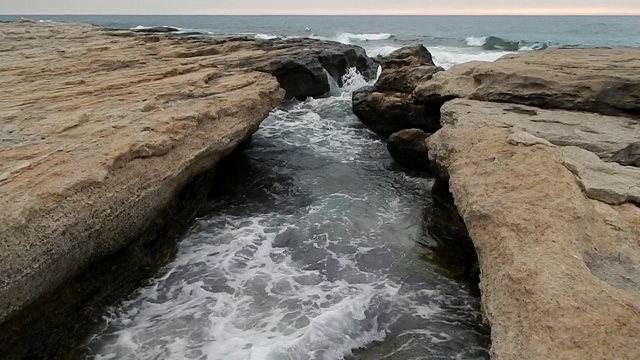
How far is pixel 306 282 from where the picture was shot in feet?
18.1

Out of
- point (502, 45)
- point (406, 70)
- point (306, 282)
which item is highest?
point (406, 70)

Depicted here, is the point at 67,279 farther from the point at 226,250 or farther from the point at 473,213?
the point at 473,213

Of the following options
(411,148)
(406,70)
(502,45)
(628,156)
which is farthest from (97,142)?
(502,45)

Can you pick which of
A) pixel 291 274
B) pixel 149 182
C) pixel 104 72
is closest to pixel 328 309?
pixel 291 274

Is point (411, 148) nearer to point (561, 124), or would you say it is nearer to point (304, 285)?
point (561, 124)

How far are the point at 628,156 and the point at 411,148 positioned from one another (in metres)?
3.76

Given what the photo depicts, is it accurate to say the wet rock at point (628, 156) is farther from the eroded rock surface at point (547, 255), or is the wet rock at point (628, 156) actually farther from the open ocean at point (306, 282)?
the open ocean at point (306, 282)

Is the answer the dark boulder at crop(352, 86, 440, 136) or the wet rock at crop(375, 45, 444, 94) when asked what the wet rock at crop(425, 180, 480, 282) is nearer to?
the dark boulder at crop(352, 86, 440, 136)

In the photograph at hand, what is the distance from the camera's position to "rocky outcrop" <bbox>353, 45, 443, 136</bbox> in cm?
975

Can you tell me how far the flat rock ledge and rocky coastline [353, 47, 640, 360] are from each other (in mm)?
3011

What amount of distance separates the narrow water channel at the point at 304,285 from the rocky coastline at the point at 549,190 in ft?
3.22

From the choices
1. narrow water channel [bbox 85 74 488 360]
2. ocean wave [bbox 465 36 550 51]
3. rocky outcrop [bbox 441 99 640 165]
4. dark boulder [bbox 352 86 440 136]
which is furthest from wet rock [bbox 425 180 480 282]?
ocean wave [bbox 465 36 550 51]

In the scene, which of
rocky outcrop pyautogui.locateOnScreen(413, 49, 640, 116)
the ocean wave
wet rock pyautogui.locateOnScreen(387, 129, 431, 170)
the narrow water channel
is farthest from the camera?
the ocean wave

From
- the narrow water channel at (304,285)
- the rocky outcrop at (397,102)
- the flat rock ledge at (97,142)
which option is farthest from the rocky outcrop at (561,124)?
the flat rock ledge at (97,142)
